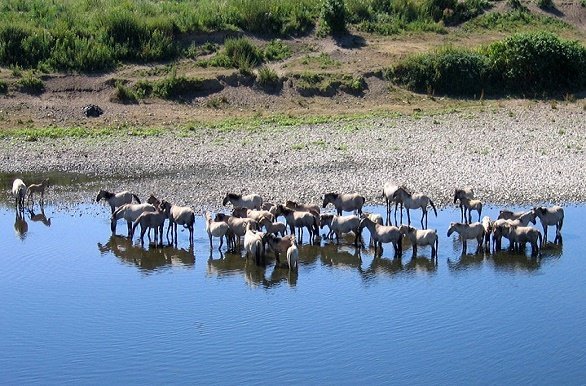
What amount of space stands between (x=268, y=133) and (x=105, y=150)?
6333mm

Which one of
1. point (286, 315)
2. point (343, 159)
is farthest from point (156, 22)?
point (286, 315)

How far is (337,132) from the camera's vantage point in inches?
1574

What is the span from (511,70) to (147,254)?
26016 mm

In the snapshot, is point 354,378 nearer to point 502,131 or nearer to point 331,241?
point 331,241

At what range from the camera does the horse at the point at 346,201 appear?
28203 millimetres

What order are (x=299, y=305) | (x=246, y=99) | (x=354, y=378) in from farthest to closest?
(x=246, y=99), (x=299, y=305), (x=354, y=378)

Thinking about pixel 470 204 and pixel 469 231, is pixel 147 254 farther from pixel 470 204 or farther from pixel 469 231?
pixel 470 204

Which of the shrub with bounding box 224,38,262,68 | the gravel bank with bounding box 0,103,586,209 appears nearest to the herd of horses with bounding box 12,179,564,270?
the gravel bank with bounding box 0,103,586,209

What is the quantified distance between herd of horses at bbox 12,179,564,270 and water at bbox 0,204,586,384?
1.52 ft

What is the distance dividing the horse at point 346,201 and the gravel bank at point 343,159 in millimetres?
2218

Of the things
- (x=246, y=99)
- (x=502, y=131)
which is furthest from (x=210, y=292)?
(x=246, y=99)

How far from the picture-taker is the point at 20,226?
96.3 feet

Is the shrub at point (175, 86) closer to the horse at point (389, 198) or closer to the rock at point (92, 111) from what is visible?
the rock at point (92, 111)

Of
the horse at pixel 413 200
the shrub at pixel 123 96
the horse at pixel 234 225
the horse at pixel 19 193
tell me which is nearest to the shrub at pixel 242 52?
the shrub at pixel 123 96
